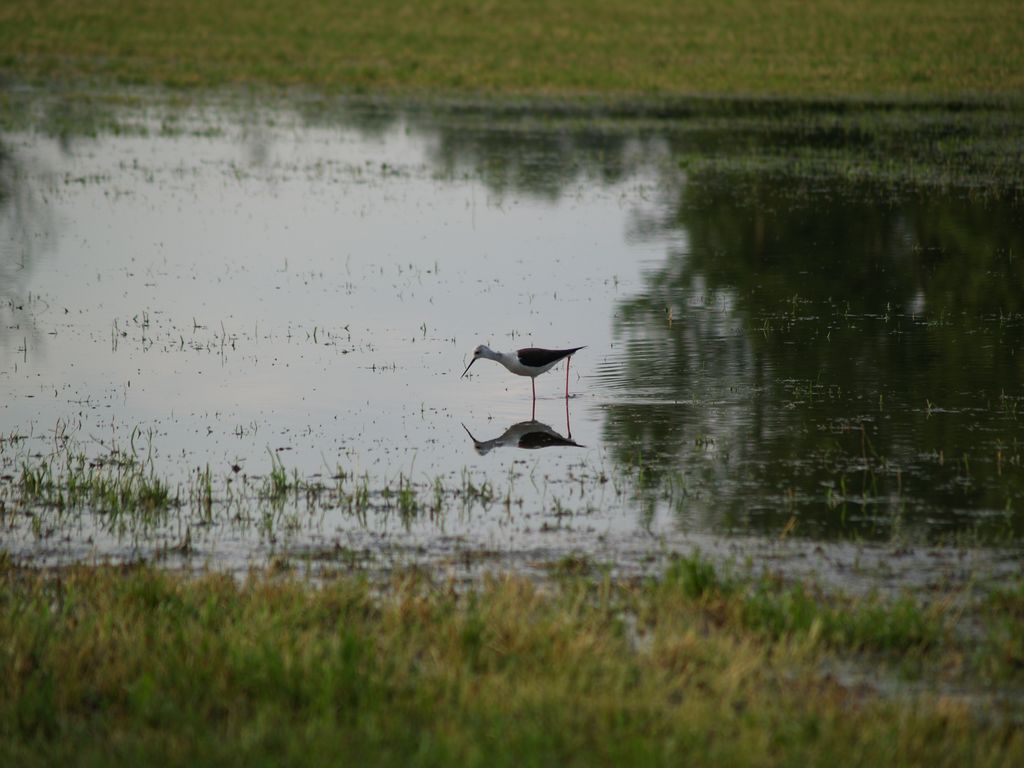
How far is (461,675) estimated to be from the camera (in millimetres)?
7477

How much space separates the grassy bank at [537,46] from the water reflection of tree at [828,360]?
2530 centimetres

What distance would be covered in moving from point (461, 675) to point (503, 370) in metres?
8.47

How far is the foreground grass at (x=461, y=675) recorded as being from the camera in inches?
260

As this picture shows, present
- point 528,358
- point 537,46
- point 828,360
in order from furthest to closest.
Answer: point 537,46 < point 828,360 < point 528,358

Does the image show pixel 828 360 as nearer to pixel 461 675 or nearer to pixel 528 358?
pixel 528 358

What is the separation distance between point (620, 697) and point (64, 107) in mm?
39496

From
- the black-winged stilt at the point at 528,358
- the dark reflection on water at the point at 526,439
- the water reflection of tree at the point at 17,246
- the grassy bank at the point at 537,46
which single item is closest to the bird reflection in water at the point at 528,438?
the dark reflection on water at the point at 526,439

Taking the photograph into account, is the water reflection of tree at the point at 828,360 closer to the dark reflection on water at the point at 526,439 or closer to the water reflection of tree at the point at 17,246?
the dark reflection on water at the point at 526,439

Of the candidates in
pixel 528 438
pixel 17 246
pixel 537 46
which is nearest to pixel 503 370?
pixel 528 438

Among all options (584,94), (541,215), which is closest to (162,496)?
(541,215)

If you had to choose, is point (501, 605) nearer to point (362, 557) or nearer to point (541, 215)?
point (362, 557)

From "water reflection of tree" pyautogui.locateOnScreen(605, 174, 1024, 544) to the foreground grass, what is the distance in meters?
2.31

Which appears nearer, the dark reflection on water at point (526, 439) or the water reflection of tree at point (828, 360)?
the water reflection of tree at point (828, 360)

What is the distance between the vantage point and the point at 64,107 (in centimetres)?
4281
